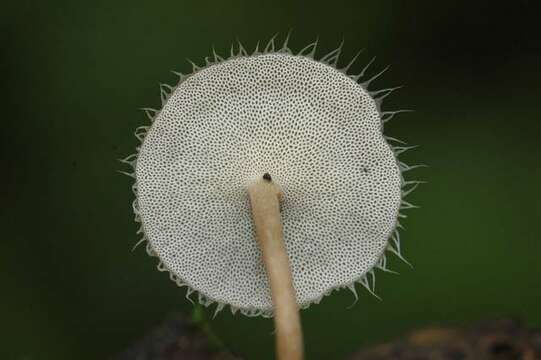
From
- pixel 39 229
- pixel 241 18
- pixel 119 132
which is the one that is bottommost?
pixel 39 229

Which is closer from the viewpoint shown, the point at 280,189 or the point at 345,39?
the point at 280,189

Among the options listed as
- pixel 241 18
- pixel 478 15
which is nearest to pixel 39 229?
pixel 241 18

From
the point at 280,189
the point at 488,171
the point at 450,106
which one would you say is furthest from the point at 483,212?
the point at 280,189

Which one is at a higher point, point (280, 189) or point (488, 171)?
point (488, 171)

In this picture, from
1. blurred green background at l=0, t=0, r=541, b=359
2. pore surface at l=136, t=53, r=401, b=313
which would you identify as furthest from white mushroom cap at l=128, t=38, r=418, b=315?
blurred green background at l=0, t=0, r=541, b=359

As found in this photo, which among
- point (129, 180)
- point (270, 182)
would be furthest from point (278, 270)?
point (129, 180)

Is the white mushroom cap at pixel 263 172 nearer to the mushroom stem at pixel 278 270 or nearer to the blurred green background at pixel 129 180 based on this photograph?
the mushroom stem at pixel 278 270

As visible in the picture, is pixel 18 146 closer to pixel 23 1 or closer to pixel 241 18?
pixel 23 1
